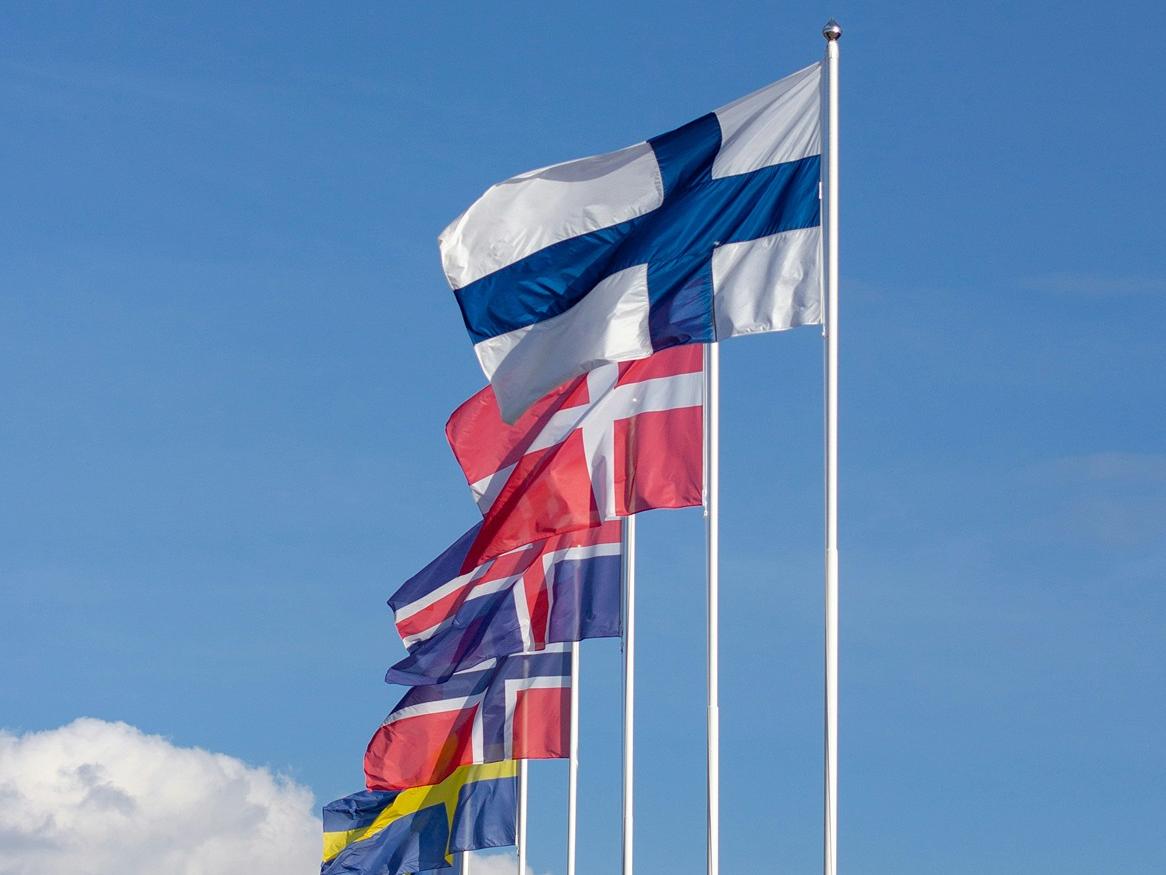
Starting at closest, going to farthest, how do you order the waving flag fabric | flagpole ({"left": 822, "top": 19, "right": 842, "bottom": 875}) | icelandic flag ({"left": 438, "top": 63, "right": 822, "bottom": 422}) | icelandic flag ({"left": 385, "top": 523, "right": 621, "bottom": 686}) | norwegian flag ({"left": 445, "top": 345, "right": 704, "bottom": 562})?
flagpole ({"left": 822, "top": 19, "right": 842, "bottom": 875})
icelandic flag ({"left": 438, "top": 63, "right": 822, "bottom": 422})
norwegian flag ({"left": 445, "top": 345, "right": 704, "bottom": 562})
icelandic flag ({"left": 385, "top": 523, "right": 621, "bottom": 686})
the waving flag fabric

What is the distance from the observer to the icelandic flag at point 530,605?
29.0 metres

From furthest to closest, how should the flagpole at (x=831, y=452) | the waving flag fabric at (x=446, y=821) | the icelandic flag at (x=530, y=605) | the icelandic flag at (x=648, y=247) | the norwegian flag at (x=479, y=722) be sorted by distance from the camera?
the waving flag fabric at (x=446, y=821) < the norwegian flag at (x=479, y=722) < the icelandic flag at (x=530, y=605) < the icelandic flag at (x=648, y=247) < the flagpole at (x=831, y=452)

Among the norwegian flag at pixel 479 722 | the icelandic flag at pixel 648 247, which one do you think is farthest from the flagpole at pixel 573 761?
the icelandic flag at pixel 648 247

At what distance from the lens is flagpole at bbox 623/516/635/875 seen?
1167 inches

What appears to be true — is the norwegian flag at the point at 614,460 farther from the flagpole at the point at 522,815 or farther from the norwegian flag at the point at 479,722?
the flagpole at the point at 522,815

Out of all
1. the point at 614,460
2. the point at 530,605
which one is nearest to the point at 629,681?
the point at 530,605

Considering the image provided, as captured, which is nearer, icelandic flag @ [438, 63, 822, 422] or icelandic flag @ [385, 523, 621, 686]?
icelandic flag @ [438, 63, 822, 422]

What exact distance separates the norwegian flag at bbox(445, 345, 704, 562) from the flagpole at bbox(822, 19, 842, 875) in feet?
10.5

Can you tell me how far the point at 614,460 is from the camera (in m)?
23.5

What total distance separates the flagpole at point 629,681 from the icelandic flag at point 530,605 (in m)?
0.34

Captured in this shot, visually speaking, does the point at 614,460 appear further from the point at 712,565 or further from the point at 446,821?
the point at 446,821

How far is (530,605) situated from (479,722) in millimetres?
5219

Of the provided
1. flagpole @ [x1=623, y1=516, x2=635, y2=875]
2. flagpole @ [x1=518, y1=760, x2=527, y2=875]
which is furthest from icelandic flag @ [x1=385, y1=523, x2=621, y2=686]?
flagpole @ [x1=518, y1=760, x2=527, y2=875]

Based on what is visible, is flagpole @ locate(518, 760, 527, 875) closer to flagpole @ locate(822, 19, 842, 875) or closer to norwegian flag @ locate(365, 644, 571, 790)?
norwegian flag @ locate(365, 644, 571, 790)
